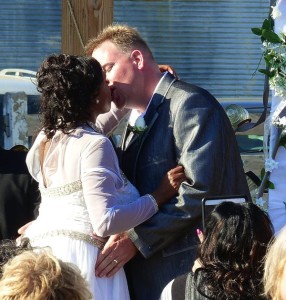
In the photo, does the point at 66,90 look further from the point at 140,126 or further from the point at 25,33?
the point at 25,33

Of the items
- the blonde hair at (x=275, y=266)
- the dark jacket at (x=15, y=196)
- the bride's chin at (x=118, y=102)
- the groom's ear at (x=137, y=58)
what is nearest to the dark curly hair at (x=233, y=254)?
the blonde hair at (x=275, y=266)

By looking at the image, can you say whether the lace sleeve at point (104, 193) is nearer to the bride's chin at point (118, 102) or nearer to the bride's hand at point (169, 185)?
the bride's hand at point (169, 185)

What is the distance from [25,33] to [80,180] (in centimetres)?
245

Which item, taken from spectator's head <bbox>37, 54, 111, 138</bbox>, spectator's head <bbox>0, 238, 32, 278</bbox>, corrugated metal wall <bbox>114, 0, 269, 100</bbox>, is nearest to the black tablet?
spectator's head <bbox>37, 54, 111, 138</bbox>

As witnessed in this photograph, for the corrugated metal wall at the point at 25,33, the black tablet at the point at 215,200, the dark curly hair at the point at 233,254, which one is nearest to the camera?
the dark curly hair at the point at 233,254

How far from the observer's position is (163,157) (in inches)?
154

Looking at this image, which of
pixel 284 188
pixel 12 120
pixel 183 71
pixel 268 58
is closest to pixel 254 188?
pixel 284 188

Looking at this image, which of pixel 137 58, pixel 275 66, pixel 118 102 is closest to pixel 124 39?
pixel 137 58

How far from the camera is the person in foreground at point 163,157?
12.4 feet

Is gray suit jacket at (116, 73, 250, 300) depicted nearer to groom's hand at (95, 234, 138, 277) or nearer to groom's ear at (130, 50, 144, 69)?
groom's hand at (95, 234, 138, 277)

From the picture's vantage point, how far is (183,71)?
5824 mm

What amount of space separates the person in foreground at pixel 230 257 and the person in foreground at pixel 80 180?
1.92 ft

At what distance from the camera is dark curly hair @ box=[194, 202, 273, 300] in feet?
9.68

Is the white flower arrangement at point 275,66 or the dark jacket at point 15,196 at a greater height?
the white flower arrangement at point 275,66
